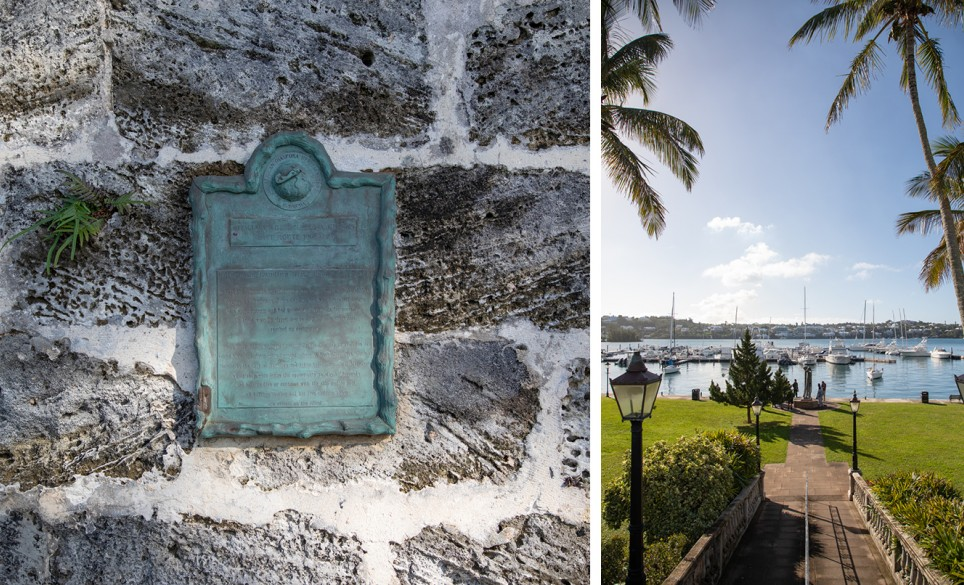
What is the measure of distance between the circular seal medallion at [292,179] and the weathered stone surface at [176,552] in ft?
1.85

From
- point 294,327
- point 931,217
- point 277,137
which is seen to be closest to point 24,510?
point 294,327

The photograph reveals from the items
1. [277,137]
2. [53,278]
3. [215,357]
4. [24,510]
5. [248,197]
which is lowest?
[24,510]

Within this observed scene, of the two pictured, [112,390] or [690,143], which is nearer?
[112,390]

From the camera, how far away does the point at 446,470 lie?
105 cm

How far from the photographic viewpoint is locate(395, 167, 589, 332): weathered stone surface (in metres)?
1.06

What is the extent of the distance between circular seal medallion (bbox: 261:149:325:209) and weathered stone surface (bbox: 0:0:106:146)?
0.36 metres

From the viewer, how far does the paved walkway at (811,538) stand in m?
7.53

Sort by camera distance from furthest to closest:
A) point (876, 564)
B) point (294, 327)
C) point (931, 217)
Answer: point (931, 217) < point (876, 564) < point (294, 327)

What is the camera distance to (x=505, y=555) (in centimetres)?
104

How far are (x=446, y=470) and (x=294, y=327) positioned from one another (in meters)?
0.38

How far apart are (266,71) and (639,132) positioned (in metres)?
7.37

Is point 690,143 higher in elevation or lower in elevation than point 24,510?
higher

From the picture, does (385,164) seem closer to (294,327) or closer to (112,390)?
(294,327)

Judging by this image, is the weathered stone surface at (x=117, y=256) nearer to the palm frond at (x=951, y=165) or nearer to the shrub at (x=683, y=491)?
the shrub at (x=683, y=491)
